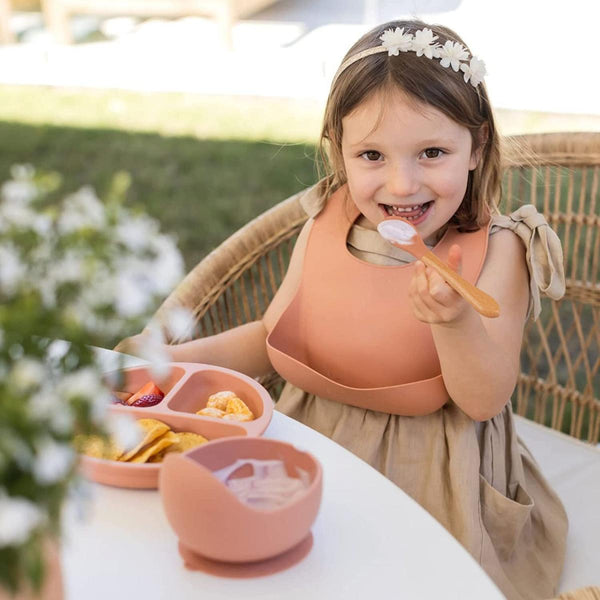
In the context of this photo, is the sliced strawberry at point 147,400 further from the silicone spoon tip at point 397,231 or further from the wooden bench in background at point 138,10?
the wooden bench in background at point 138,10

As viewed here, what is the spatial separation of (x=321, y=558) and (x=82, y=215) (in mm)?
340

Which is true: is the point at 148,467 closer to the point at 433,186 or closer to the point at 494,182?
the point at 433,186

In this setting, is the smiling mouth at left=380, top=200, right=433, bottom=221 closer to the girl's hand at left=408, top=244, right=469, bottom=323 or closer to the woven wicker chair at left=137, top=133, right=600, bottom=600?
the girl's hand at left=408, top=244, right=469, bottom=323

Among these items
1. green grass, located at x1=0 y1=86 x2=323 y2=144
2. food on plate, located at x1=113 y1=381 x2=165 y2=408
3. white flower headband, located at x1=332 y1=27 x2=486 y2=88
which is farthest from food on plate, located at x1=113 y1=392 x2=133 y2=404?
green grass, located at x1=0 y1=86 x2=323 y2=144

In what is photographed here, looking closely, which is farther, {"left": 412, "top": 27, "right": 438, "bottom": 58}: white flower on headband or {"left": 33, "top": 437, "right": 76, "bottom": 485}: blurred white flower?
{"left": 412, "top": 27, "right": 438, "bottom": 58}: white flower on headband

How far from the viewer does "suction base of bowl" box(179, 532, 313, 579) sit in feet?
2.15

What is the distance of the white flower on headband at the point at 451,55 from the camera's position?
1079 millimetres

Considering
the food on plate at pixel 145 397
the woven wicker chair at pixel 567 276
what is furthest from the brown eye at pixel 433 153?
the food on plate at pixel 145 397

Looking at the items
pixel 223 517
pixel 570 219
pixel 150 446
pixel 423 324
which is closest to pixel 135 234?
pixel 223 517

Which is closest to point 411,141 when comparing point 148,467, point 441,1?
point 148,467

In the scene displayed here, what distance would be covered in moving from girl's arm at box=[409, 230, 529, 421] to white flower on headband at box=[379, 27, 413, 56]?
256mm

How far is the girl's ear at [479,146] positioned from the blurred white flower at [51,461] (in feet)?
2.76

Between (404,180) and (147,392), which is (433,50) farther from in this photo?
(147,392)

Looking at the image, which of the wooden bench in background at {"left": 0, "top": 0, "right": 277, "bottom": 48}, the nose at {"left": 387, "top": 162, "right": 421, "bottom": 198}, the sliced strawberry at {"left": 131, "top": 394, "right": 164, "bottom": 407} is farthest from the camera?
the wooden bench in background at {"left": 0, "top": 0, "right": 277, "bottom": 48}
